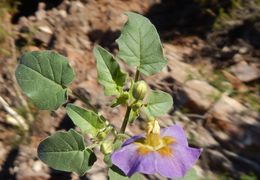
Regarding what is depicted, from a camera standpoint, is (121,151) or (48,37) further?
(48,37)

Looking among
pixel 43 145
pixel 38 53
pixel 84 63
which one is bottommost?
pixel 84 63

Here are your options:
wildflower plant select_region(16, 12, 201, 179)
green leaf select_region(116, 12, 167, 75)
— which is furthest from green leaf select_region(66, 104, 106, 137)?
green leaf select_region(116, 12, 167, 75)

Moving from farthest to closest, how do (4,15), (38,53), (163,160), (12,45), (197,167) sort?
(4,15)
(12,45)
(197,167)
(38,53)
(163,160)

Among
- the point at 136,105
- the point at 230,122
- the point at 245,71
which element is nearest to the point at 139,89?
the point at 136,105

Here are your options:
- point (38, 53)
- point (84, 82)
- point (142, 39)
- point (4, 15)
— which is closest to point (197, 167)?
point (84, 82)

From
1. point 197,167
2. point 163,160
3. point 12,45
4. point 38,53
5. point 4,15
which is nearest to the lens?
point 163,160

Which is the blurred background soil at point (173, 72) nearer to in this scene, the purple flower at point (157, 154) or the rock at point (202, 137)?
the rock at point (202, 137)

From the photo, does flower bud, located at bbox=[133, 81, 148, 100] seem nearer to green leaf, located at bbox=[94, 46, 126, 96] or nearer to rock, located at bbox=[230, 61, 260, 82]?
green leaf, located at bbox=[94, 46, 126, 96]

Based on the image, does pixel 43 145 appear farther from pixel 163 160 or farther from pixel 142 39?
pixel 142 39

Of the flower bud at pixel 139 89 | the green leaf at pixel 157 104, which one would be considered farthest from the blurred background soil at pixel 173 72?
the flower bud at pixel 139 89
